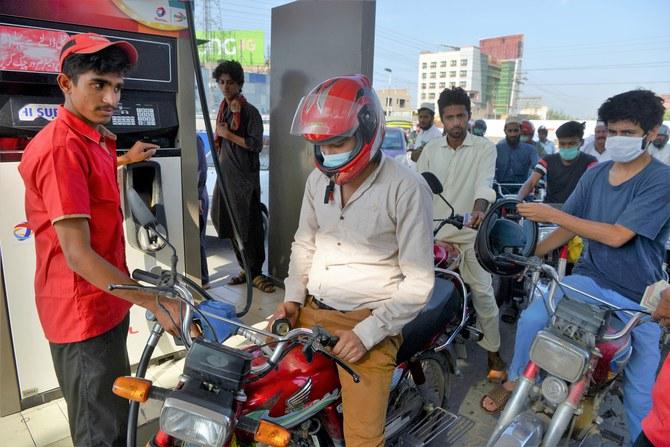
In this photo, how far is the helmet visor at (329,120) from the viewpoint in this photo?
5.53 ft

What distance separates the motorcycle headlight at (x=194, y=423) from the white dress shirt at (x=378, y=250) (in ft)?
2.13

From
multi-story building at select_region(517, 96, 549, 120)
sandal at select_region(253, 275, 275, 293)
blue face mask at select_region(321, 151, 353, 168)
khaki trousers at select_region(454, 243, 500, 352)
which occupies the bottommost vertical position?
sandal at select_region(253, 275, 275, 293)

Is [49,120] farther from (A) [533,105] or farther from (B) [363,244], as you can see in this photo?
(A) [533,105]

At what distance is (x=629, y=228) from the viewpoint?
2.24m

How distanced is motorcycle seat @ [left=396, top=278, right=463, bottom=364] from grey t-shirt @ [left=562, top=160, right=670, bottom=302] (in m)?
0.78

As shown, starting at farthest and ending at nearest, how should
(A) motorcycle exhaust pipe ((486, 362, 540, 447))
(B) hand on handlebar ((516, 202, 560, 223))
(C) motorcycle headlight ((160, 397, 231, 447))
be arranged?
1. (B) hand on handlebar ((516, 202, 560, 223))
2. (A) motorcycle exhaust pipe ((486, 362, 540, 447))
3. (C) motorcycle headlight ((160, 397, 231, 447))

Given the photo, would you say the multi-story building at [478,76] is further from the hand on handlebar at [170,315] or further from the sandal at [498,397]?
the hand on handlebar at [170,315]

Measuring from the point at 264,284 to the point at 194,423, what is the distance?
11.9 feet

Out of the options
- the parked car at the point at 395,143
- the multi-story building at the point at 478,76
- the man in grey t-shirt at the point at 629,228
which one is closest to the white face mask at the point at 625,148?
the man in grey t-shirt at the point at 629,228

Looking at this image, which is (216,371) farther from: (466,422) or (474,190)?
(474,190)

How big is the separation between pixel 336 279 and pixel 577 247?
312 cm

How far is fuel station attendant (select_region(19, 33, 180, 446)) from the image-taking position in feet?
5.18

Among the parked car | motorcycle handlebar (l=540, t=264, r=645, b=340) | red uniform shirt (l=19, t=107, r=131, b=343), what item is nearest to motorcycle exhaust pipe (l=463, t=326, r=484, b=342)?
motorcycle handlebar (l=540, t=264, r=645, b=340)

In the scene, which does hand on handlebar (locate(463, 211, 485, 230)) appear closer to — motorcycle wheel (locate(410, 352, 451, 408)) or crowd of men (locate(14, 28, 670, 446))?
crowd of men (locate(14, 28, 670, 446))
